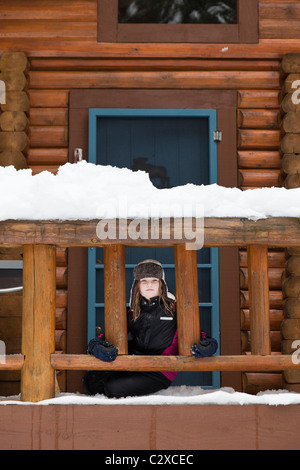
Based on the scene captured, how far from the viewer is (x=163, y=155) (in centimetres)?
540

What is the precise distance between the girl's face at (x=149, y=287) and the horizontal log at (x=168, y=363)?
495 mm

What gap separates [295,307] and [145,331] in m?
2.02

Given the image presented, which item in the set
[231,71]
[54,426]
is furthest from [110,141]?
[54,426]

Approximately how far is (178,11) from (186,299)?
3530 millimetres

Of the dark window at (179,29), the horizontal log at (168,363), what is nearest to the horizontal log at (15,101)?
the dark window at (179,29)

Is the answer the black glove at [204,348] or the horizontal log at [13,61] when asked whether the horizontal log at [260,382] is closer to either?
the black glove at [204,348]

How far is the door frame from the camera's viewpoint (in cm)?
512

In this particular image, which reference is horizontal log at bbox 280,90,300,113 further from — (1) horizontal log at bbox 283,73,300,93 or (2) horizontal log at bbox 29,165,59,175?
(2) horizontal log at bbox 29,165,59,175

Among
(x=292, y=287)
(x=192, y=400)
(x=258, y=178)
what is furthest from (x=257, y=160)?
(x=192, y=400)

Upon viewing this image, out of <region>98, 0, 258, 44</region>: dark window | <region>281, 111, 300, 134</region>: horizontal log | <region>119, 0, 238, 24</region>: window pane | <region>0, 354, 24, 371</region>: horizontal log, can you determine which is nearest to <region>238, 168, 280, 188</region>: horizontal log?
<region>281, 111, 300, 134</region>: horizontal log

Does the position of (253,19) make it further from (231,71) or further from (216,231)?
(216,231)

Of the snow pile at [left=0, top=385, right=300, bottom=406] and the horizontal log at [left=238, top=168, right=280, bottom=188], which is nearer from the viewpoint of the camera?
the snow pile at [left=0, top=385, right=300, bottom=406]

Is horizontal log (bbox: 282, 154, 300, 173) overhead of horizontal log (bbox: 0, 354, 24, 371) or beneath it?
overhead

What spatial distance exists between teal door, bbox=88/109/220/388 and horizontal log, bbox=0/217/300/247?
7.00ft
